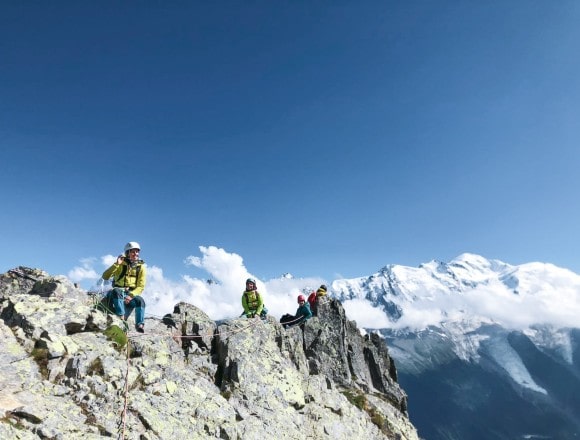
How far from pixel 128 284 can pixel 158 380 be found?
574cm

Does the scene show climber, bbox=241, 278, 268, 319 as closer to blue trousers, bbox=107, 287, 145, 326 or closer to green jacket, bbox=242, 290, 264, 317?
green jacket, bbox=242, 290, 264, 317

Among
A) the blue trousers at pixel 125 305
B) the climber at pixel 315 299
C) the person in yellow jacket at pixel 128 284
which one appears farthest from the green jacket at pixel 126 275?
the climber at pixel 315 299

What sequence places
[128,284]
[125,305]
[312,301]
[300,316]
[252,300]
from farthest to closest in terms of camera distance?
[312,301] → [300,316] → [252,300] → [128,284] → [125,305]

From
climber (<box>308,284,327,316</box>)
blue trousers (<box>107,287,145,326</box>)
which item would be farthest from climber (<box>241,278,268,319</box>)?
blue trousers (<box>107,287,145,326</box>)

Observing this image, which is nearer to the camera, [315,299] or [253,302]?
[253,302]

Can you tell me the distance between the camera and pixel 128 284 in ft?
68.1

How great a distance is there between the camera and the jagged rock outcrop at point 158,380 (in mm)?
13188

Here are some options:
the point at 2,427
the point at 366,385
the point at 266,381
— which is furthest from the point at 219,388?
the point at 366,385

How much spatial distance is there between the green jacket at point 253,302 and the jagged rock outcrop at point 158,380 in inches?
62.0

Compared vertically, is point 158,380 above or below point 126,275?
below

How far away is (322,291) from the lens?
4003 cm

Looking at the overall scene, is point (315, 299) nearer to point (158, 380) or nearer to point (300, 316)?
point (300, 316)

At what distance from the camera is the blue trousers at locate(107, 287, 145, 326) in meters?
20.2

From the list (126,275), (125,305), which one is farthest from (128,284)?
(125,305)
